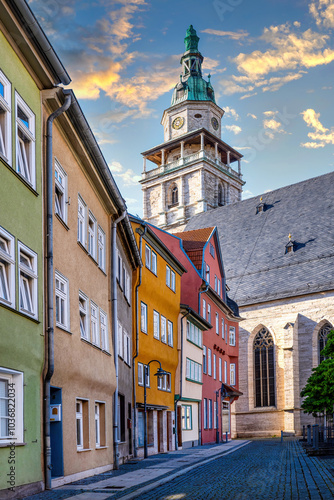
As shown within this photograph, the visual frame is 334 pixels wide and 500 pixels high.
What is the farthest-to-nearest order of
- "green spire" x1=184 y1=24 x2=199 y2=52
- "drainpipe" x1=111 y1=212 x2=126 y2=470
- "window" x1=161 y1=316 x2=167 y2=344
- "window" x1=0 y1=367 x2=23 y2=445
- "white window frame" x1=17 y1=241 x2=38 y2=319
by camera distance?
"green spire" x1=184 y1=24 x2=199 y2=52, "window" x1=161 y1=316 x2=167 y2=344, "drainpipe" x1=111 y1=212 x2=126 y2=470, "white window frame" x1=17 y1=241 x2=38 y2=319, "window" x1=0 y1=367 x2=23 y2=445

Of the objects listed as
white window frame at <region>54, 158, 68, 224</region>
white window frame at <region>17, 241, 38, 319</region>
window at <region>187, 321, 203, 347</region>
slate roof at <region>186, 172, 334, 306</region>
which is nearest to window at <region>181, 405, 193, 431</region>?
window at <region>187, 321, 203, 347</region>

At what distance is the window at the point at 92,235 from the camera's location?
49.5 feet

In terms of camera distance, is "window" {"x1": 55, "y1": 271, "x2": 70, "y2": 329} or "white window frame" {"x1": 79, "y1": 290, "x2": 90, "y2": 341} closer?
"window" {"x1": 55, "y1": 271, "x2": 70, "y2": 329}

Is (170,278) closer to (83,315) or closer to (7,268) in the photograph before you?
(83,315)

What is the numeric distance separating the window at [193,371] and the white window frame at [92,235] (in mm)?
14801

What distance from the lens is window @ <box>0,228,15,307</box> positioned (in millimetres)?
9289

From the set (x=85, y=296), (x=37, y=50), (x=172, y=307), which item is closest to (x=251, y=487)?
(x=85, y=296)

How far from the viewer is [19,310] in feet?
31.9

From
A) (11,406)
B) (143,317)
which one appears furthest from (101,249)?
(11,406)

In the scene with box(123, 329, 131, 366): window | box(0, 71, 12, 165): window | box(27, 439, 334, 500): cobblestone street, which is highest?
box(0, 71, 12, 165): window

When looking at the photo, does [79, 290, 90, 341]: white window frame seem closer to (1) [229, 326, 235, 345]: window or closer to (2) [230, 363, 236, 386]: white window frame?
(1) [229, 326, 235, 345]: window

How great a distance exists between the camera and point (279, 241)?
54.5 meters

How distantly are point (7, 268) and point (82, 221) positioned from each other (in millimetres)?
4890

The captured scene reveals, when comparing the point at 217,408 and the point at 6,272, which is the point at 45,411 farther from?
the point at 217,408
